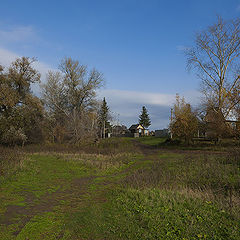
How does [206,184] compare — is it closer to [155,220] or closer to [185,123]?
[155,220]

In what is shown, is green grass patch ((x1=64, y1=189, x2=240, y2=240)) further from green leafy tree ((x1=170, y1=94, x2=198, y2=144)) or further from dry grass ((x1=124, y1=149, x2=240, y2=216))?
green leafy tree ((x1=170, y1=94, x2=198, y2=144))

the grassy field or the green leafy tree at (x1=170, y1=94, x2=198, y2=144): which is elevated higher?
the green leafy tree at (x1=170, y1=94, x2=198, y2=144)

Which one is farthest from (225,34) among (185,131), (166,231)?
(166,231)

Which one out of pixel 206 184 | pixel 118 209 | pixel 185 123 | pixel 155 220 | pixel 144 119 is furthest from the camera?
pixel 144 119

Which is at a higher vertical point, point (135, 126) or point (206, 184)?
point (135, 126)

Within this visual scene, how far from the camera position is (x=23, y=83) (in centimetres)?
2914

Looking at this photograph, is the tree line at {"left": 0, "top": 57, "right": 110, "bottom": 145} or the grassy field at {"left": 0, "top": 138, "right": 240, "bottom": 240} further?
the tree line at {"left": 0, "top": 57, "right": 110, "bottom": 145}

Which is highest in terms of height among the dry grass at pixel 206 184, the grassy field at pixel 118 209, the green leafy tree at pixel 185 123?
the green leafy tree at pixel 185 123

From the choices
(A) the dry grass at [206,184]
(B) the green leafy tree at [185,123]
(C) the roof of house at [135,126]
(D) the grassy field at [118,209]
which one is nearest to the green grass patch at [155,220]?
(D) the grassy field at [118,209]

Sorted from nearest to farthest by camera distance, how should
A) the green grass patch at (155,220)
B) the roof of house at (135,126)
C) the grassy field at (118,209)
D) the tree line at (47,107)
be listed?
the green grass patch at (155,220)
the grassy field at (118,209)
the tree line at (47,107)
the roof of house at (135,126)

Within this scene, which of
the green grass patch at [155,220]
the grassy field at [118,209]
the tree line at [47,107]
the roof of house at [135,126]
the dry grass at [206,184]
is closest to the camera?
the green grass patch at [155,220]

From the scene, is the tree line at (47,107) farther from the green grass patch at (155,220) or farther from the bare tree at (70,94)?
the green grass patch at (155,220)

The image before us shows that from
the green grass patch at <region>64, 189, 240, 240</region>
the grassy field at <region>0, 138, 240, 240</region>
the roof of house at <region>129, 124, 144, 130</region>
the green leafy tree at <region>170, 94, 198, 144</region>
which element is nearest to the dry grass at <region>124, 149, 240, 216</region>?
the grassy field at <region>0, 138, 240, 240</region>

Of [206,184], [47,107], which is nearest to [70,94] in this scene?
[47,107]
